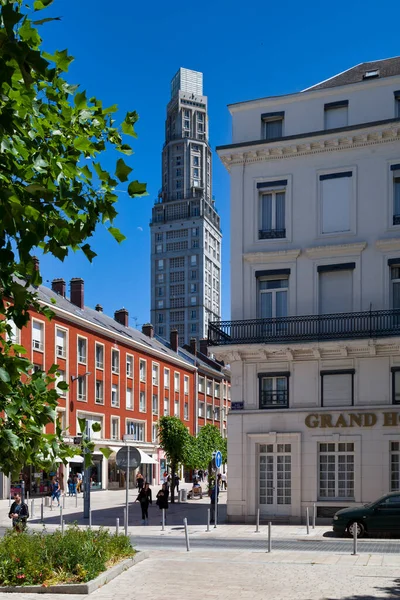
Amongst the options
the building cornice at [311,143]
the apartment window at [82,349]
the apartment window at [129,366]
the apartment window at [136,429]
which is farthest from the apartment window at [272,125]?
the apartment window at [136,429]

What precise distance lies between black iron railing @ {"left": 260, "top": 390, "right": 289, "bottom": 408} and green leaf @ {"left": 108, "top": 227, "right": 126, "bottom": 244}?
24185mm

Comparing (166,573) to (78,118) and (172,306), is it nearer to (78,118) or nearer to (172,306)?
(78,118)

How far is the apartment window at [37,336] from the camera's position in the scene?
174 feet

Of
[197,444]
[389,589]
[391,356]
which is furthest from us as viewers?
[197,444]

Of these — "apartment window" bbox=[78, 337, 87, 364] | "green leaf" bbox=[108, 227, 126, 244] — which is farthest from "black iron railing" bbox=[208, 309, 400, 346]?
"apartment window" bbox=[78, 337, 87, 364]

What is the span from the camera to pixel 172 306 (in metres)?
157

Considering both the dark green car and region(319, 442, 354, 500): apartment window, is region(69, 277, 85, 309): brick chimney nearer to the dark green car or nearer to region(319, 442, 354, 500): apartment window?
region(319, 442, 354, 500): apartment window

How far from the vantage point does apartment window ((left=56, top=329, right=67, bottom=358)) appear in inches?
2208

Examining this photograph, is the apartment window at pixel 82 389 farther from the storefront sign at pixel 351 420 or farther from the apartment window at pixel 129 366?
the storefront sign at pixel 351 420

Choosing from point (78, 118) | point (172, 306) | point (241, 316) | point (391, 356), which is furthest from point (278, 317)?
point (172, 306)

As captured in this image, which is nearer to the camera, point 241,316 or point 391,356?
point 391,356

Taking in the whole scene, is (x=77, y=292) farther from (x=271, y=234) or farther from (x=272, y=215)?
(x=271, y=234)

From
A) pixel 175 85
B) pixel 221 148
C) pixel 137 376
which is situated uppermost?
pixel 175 85

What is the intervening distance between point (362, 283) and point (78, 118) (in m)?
23.7
